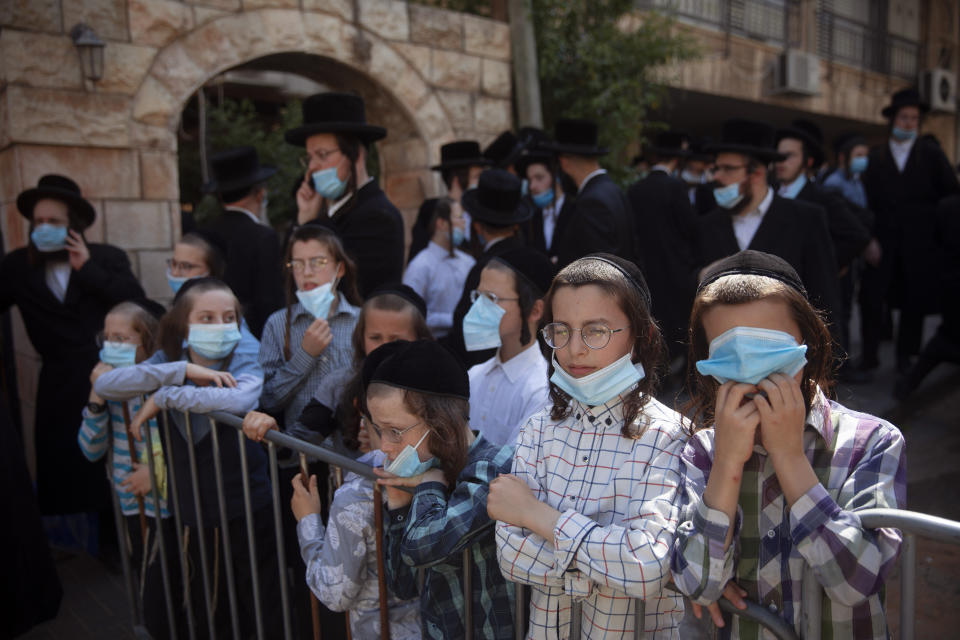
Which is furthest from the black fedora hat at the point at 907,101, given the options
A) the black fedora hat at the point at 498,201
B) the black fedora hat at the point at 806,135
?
the black fedora hat at the point at 498,201

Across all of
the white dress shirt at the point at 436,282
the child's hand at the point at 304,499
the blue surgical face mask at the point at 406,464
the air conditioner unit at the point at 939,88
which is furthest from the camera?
the air conditioner unit at the point at 939,88

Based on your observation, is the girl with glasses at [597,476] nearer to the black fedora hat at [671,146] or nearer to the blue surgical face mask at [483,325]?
the blue surgical face mask at [483,325]

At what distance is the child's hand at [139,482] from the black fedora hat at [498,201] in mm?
2020

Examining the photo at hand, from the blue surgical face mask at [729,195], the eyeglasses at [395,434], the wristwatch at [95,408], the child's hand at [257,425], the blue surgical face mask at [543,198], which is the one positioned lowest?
the wristwatch at [95,408]

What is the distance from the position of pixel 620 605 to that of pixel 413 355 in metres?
0.86

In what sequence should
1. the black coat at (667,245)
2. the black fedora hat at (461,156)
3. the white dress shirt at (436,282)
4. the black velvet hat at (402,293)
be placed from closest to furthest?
the black velvet hat at (402,293), the white dress shirt at (436,282), the black coat at (667,245), the black fedora hat at (461,156)

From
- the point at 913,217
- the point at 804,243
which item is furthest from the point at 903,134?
the point at 804,243

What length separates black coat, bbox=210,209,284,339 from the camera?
13.5 ft

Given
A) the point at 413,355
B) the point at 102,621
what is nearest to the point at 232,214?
the point at 102,621

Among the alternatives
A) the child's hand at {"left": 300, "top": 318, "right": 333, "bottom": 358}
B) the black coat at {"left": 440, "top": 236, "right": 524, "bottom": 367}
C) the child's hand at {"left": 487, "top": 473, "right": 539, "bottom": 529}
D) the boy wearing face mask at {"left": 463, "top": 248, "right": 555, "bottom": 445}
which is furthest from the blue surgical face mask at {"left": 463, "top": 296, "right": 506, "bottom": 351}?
the child's hand at {"left": 487, "top": 473, "right": 539, "bottom": 529}

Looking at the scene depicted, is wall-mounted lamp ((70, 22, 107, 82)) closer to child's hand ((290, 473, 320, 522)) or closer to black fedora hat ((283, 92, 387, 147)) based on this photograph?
black fedora hat ((283, 92, 387, 147))

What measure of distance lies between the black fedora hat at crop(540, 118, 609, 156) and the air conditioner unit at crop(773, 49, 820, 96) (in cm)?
1050

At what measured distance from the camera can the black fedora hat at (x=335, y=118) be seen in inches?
151

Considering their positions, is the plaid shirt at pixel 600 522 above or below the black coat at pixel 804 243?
below
